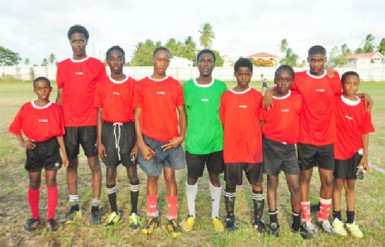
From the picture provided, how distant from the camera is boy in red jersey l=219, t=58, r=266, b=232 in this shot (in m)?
→ 3.66

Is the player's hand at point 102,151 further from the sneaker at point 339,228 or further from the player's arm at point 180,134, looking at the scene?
the sneaker at point 339,228

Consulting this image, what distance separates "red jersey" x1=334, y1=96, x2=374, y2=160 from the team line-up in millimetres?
11

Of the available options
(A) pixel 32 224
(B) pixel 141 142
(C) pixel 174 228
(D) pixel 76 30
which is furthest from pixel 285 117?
(A) pixel 32 224

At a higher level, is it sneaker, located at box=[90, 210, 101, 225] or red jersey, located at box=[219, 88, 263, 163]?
red jersey, located at box=[219, 88, 263, 163]

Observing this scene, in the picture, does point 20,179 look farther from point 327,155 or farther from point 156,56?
point 327,155

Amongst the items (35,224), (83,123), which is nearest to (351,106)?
(83,123)

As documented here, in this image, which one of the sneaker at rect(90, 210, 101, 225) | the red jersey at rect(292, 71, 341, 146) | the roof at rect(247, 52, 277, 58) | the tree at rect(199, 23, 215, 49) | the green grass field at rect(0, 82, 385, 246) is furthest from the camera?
the roof at rect(247, 52, 277, 58)

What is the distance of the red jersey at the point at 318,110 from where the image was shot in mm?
3697

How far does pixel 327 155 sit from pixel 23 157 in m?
6.23

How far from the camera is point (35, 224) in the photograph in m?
3.88

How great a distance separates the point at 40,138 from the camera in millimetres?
3797

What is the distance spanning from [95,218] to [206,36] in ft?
254

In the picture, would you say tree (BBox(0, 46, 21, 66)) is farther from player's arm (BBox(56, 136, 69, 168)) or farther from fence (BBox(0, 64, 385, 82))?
player's arm (BBox(56, 136, 69, 168))

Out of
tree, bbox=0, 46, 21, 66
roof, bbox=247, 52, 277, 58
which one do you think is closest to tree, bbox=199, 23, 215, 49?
roof, bbox=247, 52, 277, 58
